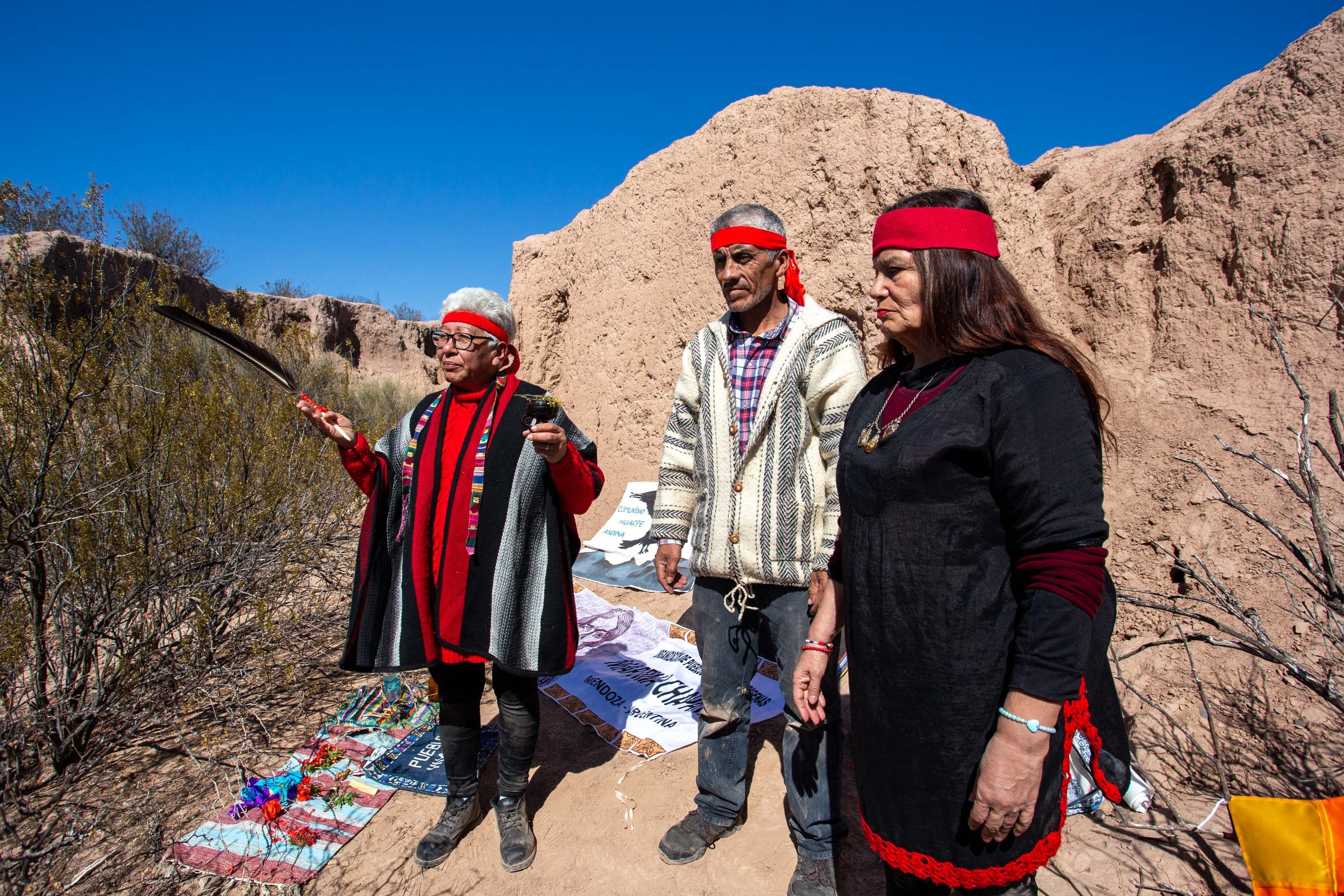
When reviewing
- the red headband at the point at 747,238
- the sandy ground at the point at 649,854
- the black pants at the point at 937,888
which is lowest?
the sandy ground at the point at 649,854

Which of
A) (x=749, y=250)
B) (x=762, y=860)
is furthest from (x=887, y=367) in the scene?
(x=762, y=860)

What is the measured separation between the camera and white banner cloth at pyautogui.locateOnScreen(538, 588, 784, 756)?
298 centimetres

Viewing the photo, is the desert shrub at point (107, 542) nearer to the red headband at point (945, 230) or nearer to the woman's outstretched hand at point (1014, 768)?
the woman's outstretched hand at point (1014, 768)

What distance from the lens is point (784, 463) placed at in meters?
2.04

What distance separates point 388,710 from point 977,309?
299 cm

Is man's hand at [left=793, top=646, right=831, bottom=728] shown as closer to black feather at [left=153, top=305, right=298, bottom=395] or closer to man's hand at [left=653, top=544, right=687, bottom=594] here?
man's hand at [left=653, top=544, right=687, bottom=594]

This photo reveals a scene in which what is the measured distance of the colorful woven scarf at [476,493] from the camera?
212 centimetres

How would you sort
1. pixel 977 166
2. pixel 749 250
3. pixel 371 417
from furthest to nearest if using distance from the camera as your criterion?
pixel 371 417 < pixel 977 166 < pixel 749 250

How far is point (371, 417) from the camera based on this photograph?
1012 cm

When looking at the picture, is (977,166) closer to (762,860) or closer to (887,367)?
(887,367)

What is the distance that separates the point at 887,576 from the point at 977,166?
3401 mm

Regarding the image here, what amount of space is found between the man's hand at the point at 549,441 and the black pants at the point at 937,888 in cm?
127

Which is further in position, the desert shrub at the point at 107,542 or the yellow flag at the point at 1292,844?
the desert shrub at the point at 107,542

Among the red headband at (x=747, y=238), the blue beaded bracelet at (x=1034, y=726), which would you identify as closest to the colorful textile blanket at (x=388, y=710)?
the red headband at (x=747, y=238)
